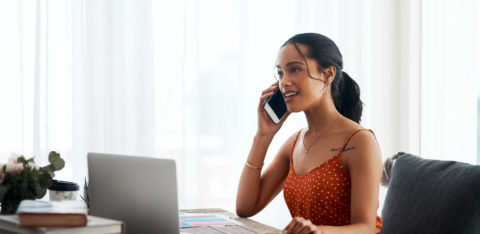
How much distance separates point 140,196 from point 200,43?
1938 mm

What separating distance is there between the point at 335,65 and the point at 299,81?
15 cm

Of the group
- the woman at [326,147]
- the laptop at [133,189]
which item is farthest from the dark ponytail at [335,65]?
the laptop at [133,189]

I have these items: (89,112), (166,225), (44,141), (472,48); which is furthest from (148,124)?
(472,48)

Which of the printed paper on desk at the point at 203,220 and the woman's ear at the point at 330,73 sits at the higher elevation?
the woman's ear at the point at 330,73

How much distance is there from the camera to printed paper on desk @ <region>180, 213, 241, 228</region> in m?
1.74

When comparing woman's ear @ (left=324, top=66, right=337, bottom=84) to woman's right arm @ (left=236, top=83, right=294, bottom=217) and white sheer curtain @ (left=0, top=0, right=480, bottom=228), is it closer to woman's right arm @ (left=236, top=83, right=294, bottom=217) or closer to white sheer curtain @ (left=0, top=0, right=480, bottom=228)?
woman's right arm @ (left=236, top=83, right=294, bottom=217)

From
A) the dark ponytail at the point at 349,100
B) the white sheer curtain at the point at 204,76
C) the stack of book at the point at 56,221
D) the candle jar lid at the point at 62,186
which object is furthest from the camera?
the white sheer curtain at the point at 204,76

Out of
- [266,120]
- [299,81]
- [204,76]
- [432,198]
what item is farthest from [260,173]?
[204,76]

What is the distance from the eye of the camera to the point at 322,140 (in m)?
1.78

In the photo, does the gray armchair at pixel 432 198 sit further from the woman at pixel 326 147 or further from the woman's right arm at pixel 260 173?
the woman's right arm at pixel 260 173

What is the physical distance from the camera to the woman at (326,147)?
158 cm

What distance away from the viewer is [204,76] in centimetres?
315

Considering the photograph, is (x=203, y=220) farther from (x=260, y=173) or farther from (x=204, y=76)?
(x=204, y=76)

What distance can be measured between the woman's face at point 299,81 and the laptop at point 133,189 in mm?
569
